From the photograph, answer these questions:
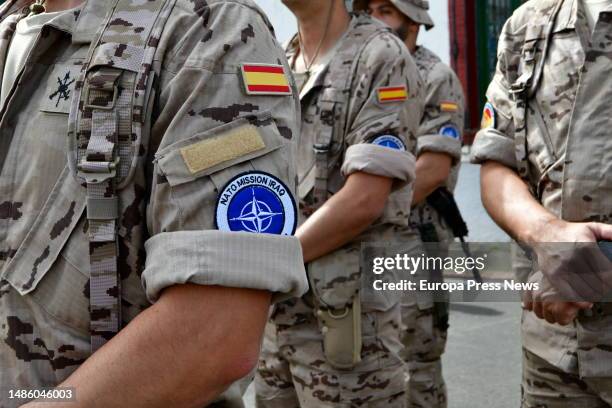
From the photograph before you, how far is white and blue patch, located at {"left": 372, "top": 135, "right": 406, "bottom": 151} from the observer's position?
2829 millimetres

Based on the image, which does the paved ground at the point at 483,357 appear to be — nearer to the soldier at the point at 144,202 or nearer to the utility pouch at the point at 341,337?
the utility pouch at the point at 341,337

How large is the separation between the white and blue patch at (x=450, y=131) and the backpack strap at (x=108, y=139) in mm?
3083

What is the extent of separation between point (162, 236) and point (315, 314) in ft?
5.40

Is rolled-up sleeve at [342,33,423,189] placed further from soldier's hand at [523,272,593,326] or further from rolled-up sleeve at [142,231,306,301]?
rolled-up sleeve at [142,231,306,301]

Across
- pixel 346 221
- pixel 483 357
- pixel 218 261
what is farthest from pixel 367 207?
pixel 483 357

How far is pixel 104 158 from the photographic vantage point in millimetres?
1279

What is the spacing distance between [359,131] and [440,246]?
1.43 m

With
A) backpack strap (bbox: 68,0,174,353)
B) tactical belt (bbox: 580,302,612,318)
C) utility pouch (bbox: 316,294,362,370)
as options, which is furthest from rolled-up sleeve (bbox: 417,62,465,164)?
backpack strap (bbox: 68,0,174,353)

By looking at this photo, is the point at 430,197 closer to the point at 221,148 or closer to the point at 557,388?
the point at 557,388

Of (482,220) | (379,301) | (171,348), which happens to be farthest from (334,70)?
(482,220)

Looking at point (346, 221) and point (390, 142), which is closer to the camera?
point (346, 221)

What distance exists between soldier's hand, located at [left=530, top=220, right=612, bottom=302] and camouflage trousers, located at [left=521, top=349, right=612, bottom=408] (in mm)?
232

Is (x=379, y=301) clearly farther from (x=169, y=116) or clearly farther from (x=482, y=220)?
(x=482, y=220)

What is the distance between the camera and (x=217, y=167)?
1.25m
